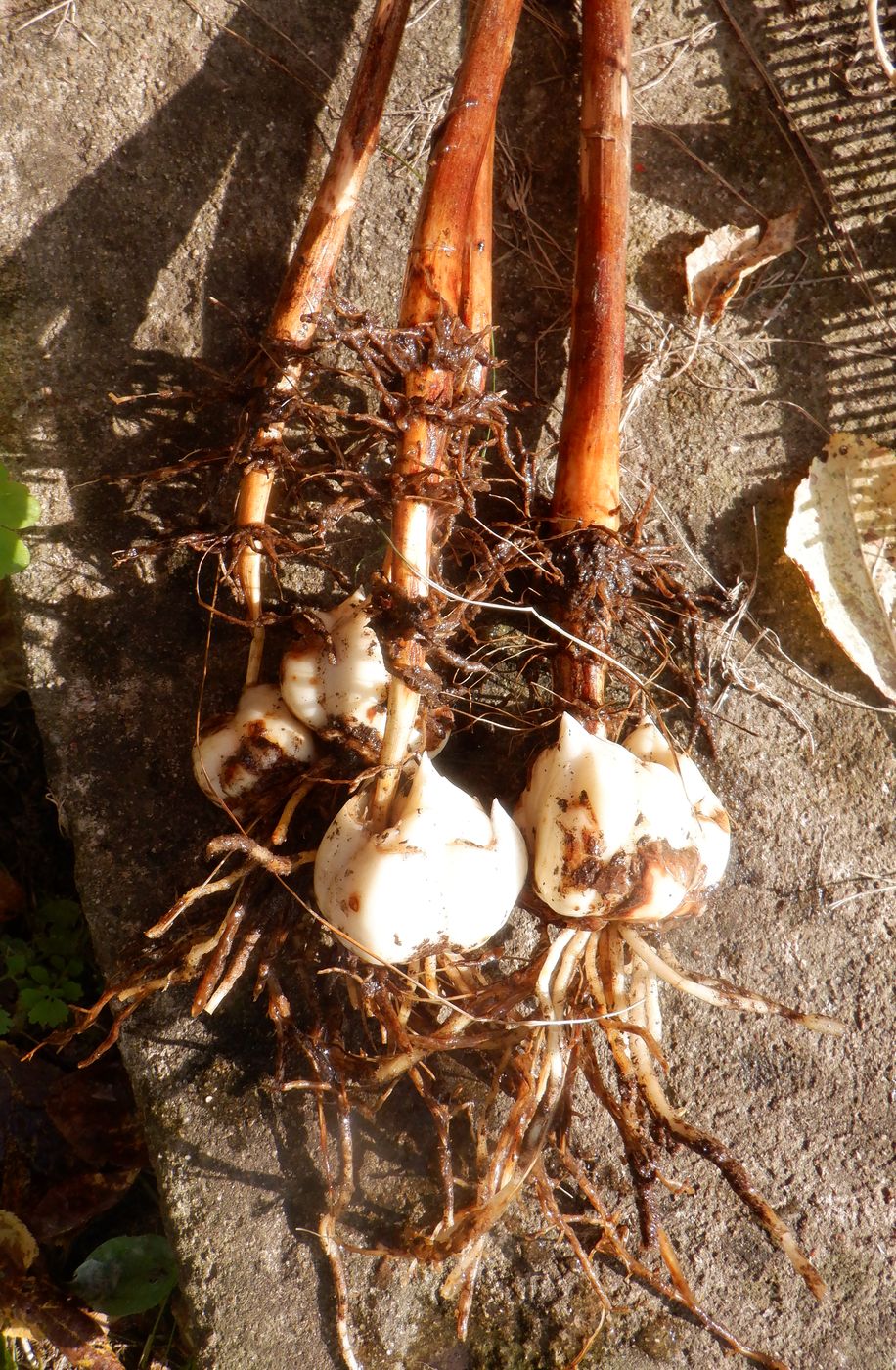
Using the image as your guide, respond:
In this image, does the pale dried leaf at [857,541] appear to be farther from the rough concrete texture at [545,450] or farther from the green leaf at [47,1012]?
the green leaf at [47,1012]

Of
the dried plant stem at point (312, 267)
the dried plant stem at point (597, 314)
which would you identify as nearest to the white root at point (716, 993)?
the dried plant stem at point (597, 314)

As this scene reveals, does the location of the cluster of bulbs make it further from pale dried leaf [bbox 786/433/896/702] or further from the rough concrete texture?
pale dried leaf [bbox 786/433/896/702]

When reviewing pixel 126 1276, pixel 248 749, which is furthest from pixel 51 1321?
pixel 248 749

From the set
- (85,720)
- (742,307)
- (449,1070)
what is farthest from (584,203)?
(449,1070)

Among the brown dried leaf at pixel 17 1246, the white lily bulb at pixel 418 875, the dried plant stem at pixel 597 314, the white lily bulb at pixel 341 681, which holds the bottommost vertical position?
the brown dried leaf at pixel 17 1246

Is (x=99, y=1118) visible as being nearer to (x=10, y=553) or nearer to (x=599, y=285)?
(x=10, y=553)

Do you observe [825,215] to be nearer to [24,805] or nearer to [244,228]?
[244,228]
